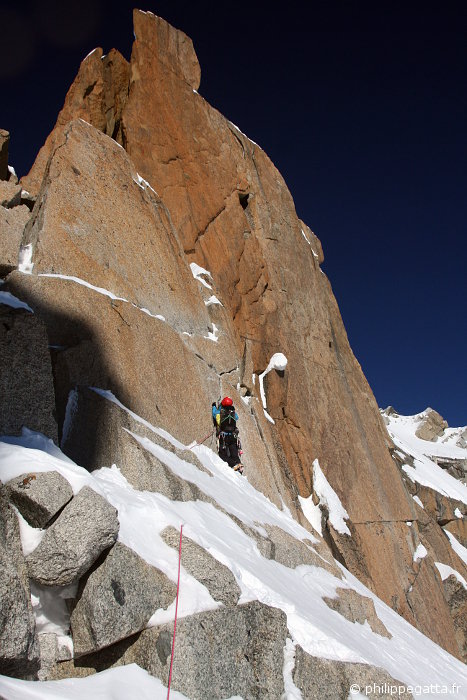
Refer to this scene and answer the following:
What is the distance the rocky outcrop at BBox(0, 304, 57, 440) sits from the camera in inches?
271

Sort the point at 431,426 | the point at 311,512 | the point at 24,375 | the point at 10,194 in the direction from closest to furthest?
the point at 24,375 < the point at 10,194 < the point at 311,512 < the point at 431,426

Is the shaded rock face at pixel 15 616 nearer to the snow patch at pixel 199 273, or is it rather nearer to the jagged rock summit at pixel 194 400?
the jagged rock summit at pixel 194 400

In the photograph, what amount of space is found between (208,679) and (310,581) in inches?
218

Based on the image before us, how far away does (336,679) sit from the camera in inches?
263

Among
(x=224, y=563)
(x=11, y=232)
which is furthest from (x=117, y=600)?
(x=11, y=232)

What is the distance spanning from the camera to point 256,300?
2447 centimetres

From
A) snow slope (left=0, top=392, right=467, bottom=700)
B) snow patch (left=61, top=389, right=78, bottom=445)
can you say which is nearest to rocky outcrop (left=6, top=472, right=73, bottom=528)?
snow slope (left=0, top=392, right=467, bottom=700)

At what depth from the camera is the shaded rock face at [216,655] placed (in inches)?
203

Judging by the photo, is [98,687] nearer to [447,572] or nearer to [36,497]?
[36,497]

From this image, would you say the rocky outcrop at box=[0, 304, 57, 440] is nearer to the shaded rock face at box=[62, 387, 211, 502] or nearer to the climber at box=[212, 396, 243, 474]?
the shaded rock face at box=[62, 387, 211, 502]

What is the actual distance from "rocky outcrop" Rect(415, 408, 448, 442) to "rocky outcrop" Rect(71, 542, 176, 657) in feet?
392

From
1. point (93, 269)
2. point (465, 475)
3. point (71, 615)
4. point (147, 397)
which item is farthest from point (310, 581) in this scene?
point (465, 475)

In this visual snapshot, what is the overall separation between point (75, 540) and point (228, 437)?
9142 millimetres

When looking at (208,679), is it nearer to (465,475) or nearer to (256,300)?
(256,300)
